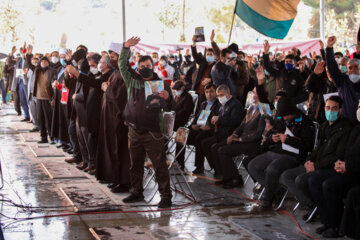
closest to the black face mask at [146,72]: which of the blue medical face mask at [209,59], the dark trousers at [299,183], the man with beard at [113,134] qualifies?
the man with beard at [113,134]

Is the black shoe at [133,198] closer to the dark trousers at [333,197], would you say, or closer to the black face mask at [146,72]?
the black face mask at [146,72]

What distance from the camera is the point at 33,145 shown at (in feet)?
45.8

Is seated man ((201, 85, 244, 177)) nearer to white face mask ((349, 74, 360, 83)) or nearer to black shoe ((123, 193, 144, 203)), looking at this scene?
black shoe ((123, 193, 144, 203))

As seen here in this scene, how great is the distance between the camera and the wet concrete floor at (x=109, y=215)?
6.79 meters

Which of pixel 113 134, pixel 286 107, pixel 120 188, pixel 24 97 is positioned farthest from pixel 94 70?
pixel 24 97

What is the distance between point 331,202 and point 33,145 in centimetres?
902

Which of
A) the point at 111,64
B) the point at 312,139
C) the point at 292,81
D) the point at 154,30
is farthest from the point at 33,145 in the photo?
the point at 154,30

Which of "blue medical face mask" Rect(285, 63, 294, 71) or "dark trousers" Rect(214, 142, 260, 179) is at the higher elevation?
"blue medical face mask" Rect(285, 63, 294, 71)

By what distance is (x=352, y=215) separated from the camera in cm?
640

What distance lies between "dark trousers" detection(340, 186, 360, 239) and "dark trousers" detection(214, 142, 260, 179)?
9.23ft

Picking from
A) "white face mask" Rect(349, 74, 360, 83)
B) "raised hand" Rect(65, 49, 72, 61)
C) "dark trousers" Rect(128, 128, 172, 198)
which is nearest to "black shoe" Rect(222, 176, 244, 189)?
"dark trousers" Rect(128, 128, 172, 198)

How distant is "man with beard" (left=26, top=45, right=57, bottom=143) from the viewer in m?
14.4

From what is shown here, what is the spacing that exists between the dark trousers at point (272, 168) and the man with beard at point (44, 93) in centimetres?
757

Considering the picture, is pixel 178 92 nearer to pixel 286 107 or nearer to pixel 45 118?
pixel 286 107
